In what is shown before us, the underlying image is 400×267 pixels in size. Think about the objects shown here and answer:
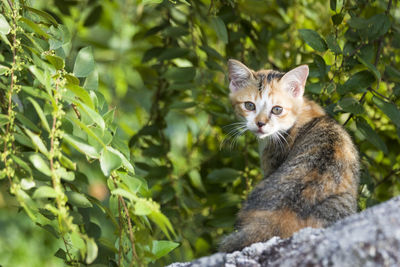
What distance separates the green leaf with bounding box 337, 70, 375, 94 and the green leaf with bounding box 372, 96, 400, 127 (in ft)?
0.30

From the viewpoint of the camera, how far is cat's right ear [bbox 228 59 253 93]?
11.3 ft

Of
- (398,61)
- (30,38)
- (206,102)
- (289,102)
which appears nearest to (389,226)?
(30,38)

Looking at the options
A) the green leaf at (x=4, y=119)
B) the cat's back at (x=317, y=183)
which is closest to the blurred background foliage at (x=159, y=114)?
the green leaf at (x=4, y=119)

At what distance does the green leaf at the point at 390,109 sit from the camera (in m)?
2.86

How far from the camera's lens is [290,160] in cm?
283

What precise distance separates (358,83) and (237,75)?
35.3 inches

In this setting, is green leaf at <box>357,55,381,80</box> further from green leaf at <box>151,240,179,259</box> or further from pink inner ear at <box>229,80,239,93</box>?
green leaf at <box>151,240,179,259</box>

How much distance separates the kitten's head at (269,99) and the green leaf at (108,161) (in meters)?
1.55

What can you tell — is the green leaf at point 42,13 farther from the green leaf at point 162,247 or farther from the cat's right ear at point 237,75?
the cat's right ear at point 237,75

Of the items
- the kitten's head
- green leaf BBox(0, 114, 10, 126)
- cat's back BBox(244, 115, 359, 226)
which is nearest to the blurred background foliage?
green leaf BBox(0, 114, 10, 126)

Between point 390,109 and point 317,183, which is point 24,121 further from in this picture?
point 390,109

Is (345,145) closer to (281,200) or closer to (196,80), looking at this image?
(281,200)

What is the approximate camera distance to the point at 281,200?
7.95 ft

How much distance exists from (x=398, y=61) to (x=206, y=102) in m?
1.43
